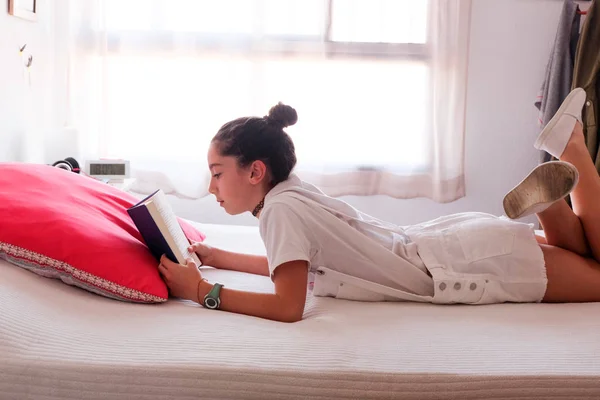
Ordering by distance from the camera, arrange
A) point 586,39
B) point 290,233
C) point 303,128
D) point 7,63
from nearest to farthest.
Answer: point 290,233 < point 7,63 < point 586,39 < point 303,128

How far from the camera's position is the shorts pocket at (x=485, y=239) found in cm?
160

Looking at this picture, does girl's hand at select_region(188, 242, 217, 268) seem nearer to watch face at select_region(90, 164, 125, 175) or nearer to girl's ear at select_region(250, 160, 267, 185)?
girl's ear at select_region(250, 160, 267, 185)

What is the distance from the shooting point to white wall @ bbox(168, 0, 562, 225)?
321cm

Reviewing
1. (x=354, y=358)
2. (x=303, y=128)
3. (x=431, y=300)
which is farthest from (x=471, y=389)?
(x=303, y=128)

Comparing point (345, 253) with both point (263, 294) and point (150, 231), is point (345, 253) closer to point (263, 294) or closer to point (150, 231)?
point (263, 294)

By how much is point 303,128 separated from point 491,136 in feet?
2.98

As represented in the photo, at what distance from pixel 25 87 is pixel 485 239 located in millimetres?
1740

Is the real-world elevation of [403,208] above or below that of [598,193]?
below

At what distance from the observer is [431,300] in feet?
5.22

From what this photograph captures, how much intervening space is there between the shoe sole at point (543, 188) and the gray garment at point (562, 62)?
5.14 ft

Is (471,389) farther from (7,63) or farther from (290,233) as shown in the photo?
(7,63)

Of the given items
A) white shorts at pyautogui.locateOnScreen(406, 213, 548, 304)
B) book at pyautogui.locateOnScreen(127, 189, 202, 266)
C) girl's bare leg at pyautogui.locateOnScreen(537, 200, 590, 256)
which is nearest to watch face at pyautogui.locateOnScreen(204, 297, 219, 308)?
book at pyautogui.locateOnScreen(127, 189, 202, 266)

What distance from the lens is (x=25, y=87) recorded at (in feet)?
8.12

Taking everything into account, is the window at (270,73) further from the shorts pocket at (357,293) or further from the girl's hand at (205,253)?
the shorts pocket at (357,293)
